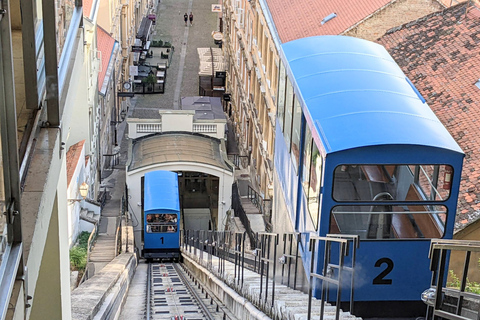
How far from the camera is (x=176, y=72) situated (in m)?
47.0

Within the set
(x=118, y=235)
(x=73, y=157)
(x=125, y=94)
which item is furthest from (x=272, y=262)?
(x=125, y=94)

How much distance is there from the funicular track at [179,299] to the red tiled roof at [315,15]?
344 inches

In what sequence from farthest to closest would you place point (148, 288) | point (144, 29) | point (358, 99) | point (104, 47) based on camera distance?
point (144, 29)
point (104, 47)
point (148, 288)
point (358, 99)

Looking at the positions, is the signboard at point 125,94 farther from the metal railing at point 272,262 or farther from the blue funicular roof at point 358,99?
the blue funicular roof at point 358,99

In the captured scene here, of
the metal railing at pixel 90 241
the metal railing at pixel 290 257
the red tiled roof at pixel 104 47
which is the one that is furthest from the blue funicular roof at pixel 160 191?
the metal railing at pixel 290 257

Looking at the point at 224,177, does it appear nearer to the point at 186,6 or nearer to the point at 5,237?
the point at 5,237

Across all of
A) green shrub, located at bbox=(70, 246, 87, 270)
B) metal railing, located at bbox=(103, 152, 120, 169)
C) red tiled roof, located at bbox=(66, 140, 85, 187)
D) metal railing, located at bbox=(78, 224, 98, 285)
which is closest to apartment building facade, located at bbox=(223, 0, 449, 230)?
metal railing, located at bbox=(103, 152, 120, 169)

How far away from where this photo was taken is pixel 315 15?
25.3 meters

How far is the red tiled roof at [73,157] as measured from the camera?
2280 cm

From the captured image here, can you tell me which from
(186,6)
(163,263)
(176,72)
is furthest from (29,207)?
(186,6)

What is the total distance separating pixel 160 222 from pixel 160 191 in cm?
125

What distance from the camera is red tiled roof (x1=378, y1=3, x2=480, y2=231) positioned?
14.8m

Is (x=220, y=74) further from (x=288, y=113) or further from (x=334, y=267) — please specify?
(x=334, y=267)

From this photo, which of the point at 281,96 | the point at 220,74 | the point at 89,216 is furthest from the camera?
the point at 220,74
